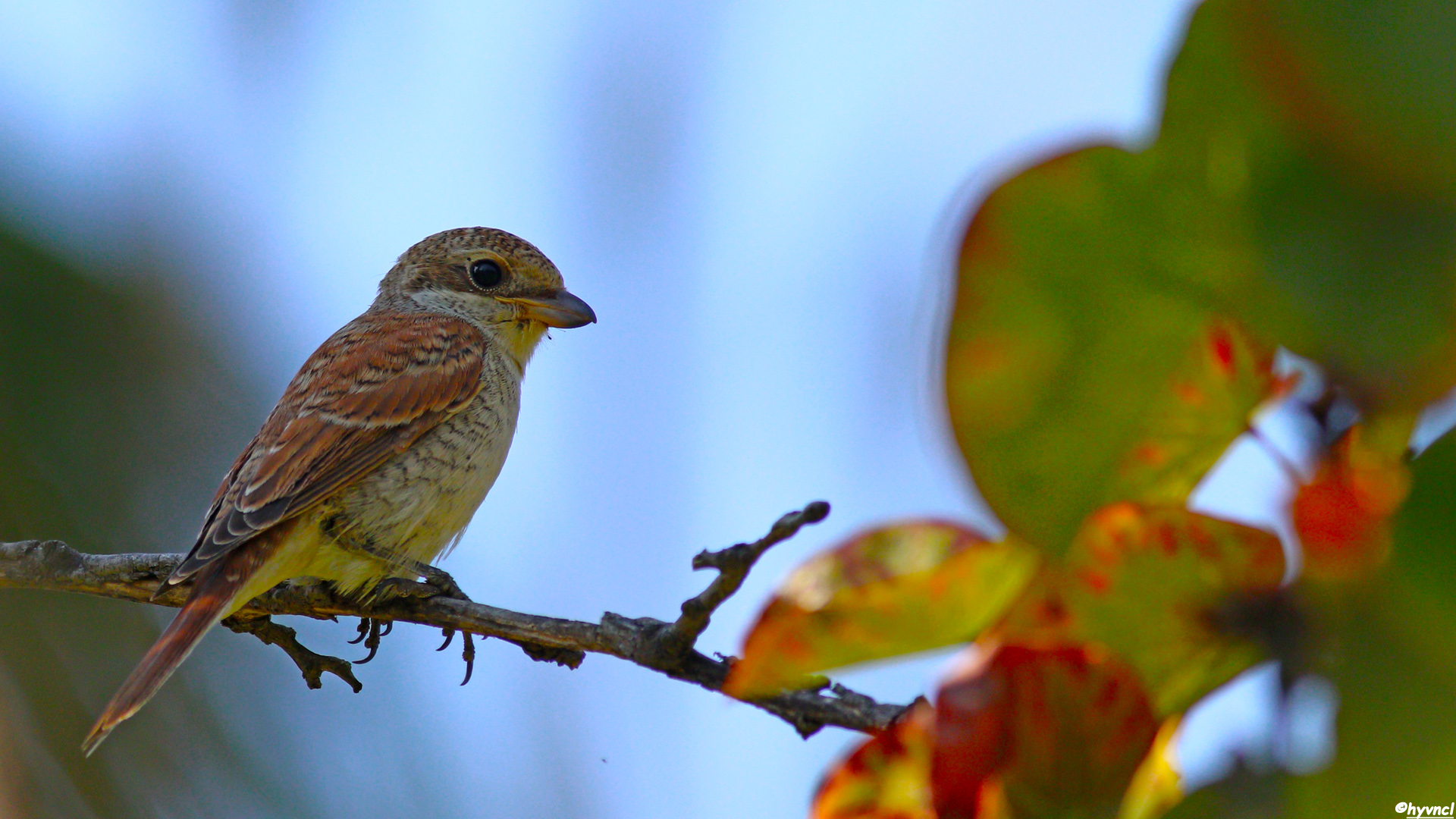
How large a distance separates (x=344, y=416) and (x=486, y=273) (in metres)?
1.06

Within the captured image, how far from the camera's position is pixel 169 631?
2.52 meters

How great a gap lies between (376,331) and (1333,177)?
3.66 meters

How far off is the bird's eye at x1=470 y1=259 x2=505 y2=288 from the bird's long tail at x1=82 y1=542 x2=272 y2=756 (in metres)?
1.64

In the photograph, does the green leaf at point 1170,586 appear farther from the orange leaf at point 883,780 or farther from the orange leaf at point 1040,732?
the orange leaf at point 883,780

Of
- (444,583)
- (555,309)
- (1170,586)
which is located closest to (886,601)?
(1170,586)

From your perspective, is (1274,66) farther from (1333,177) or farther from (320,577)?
(320,577)

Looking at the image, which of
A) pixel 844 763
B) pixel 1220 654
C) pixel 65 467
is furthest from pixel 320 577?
pixel 1220 654

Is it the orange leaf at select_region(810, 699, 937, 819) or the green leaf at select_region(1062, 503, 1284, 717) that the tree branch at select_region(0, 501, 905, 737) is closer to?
the orange leaf at select_region(810, 699, 937, 819)

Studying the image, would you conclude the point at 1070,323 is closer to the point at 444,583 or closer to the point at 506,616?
the point at 506,616

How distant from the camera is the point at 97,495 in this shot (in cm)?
387

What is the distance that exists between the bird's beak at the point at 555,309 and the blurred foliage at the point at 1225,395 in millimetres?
3412

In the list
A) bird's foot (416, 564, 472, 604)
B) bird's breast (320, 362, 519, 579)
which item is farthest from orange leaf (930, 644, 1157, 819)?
bird's breast (320, 362, 519, 579)

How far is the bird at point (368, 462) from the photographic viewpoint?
2.65 metres

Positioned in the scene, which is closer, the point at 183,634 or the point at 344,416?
the point at 183,634
